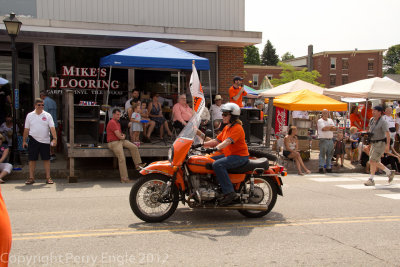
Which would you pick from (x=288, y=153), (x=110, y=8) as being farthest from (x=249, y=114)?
(x=110, y=8)

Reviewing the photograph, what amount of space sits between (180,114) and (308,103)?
15.8 feet

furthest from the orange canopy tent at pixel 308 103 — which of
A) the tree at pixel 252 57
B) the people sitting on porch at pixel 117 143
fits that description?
the tree at pixel 252 57

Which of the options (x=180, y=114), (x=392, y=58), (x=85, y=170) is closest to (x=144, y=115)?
(x=180, y=114)

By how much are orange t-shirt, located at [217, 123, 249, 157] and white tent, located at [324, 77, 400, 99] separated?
9363 millimetres

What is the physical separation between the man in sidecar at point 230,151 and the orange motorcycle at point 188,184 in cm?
13

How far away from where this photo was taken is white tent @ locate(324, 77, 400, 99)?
565 inches

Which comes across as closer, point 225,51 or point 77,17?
point 77,17

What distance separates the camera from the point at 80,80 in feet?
47.6

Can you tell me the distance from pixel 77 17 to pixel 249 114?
6.88 m

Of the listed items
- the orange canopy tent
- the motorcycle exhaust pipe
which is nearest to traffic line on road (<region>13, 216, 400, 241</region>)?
the motorcycle exhaust pipe

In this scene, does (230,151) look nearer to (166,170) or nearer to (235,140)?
(235,140)

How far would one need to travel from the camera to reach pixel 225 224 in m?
6.59

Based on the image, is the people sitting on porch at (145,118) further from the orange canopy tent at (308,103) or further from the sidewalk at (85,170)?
the orange canopy tent at (308,103)

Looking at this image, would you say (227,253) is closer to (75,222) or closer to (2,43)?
(75,222)
